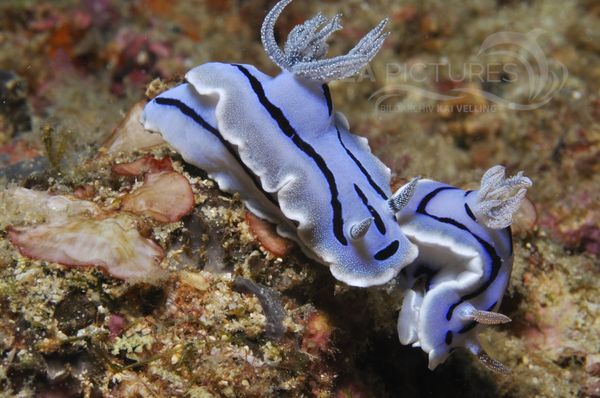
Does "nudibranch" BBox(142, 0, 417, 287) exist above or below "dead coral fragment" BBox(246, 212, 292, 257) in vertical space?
above

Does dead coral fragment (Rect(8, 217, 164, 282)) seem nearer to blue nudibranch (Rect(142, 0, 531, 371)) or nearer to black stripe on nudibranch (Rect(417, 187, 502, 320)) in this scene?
blue nudibranch (Rect(142, 0, 531, 371))

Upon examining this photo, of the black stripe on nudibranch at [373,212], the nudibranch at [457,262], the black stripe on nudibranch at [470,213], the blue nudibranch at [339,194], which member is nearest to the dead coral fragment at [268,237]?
the blue nudibranch at [339,194]

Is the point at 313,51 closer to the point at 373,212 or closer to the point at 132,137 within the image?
the point at 373,212

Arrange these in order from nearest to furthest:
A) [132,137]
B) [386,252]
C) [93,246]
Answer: [93,246] < [386,252] < [132,137]

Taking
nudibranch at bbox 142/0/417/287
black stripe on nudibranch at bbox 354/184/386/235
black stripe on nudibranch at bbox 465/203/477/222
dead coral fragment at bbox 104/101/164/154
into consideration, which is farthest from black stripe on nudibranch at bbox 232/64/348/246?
dead coral fragment at bbox 104/101/164/154

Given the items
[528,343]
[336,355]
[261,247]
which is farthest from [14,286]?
[528,343]

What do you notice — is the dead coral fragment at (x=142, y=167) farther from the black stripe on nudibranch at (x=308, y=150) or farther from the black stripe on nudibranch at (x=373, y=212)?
the black stripe on nudibranch at (x=373, y=212)

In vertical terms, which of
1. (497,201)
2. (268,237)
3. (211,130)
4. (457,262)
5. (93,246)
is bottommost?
(457,262)

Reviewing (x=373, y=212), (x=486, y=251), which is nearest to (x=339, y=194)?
(x=373, y=212)
